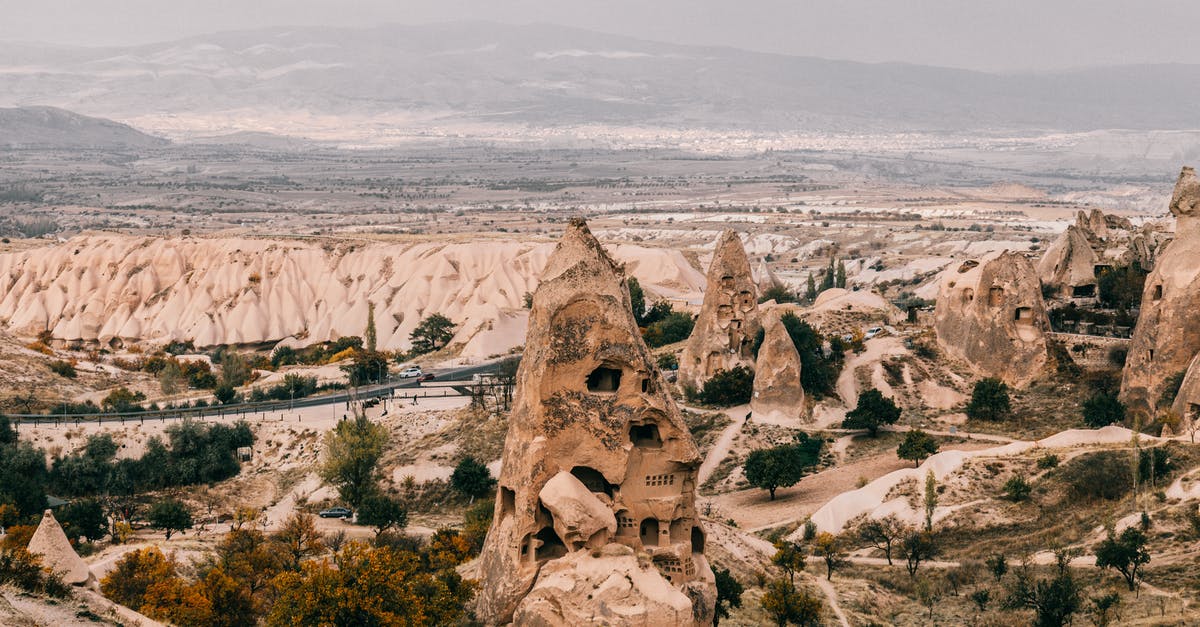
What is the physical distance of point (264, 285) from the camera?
111m

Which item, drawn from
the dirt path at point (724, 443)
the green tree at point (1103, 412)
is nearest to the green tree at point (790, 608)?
the dirt path at point (724, 443)

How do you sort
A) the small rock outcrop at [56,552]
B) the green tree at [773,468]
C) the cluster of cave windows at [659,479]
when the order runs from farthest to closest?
the green tree at [773,468] < the cluster of cave windows at [659,479] < the small rock outcrop at [56,552]

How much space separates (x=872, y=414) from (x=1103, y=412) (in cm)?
883

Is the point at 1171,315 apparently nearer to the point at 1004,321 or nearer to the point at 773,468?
the point at 1004,321

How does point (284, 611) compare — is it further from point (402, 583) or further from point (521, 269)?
point (521, 269)

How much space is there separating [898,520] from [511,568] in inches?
818

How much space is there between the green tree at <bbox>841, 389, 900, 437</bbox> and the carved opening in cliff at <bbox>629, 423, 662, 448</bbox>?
30.7 metres

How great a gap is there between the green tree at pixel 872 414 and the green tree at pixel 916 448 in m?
4.40

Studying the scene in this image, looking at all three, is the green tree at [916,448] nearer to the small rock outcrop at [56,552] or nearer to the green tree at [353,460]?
the green tree at [353,460]

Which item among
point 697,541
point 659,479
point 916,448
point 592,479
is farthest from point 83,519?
point 916,448

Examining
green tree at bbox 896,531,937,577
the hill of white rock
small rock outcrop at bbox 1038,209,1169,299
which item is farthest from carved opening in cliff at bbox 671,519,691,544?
the hill of white rock

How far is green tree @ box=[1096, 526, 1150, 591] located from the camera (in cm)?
3606

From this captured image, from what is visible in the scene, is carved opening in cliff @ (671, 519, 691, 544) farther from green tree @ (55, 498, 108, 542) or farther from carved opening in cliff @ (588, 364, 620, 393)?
green tree @ (55, 498, 108, 542)

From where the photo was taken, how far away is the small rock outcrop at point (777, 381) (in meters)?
58.9
